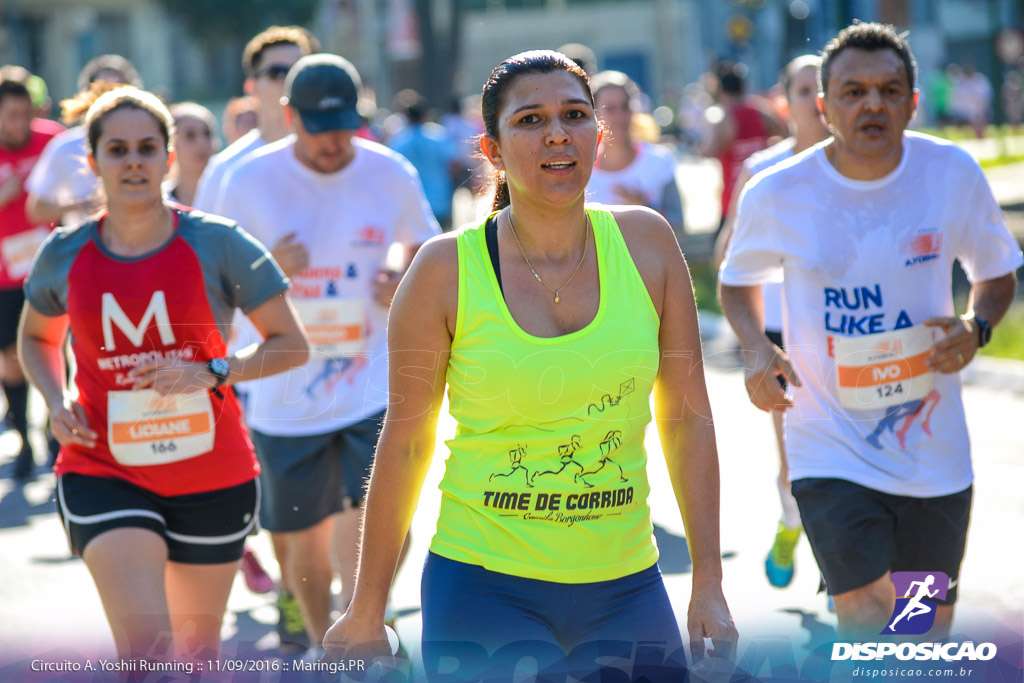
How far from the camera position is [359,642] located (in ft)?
10.3

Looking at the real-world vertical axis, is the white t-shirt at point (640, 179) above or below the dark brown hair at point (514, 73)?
below

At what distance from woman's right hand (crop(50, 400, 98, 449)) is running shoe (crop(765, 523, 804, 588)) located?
121 inches

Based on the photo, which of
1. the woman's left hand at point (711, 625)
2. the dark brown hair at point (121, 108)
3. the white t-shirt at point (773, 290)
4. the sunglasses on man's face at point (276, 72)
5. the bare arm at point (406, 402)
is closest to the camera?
the woman's left hand at point (711, 625)

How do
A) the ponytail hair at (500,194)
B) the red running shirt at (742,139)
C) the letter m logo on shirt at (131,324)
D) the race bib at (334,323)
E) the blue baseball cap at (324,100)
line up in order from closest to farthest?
1. the ponytail hair at (500,194)
2. the letter m logo on shirt at (131,324)
3. the blue baseball cap at (324,100)
4. the race bib at (334,323)
5. the red running shirt at (742,139)

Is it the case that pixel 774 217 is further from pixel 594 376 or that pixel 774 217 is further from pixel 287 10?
pixel 287 10

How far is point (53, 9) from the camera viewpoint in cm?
5247

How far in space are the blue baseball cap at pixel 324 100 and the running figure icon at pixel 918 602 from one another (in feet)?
8.97

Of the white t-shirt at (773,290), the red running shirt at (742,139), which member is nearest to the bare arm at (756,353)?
the white t-shirt at (773,290)

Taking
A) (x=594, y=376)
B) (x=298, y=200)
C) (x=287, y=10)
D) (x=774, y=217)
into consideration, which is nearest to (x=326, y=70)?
(x=298, y=200)

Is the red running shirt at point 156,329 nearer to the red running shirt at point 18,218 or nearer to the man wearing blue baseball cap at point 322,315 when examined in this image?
the man wearing blue baseball cap at point 322,315

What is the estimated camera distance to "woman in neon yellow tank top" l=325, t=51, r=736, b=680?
3.16 metres

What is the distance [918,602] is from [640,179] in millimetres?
4308

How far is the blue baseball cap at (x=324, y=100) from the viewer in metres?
5.61

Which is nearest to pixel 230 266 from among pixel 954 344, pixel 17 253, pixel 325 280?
pixel 325 280
